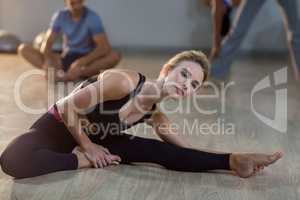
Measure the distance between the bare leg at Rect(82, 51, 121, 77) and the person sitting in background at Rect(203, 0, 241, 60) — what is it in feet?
2.41

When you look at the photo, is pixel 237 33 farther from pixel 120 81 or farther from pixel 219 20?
pixel 120 81

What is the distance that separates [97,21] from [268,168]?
5.69 ft

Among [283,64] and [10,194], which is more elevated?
[10,194]

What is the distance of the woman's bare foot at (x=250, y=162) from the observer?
6.61 feet

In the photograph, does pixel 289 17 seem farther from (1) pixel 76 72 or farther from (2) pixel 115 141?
(2) pixel 115 141

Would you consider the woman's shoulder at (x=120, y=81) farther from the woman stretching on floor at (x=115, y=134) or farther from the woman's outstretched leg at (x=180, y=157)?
the woman's outstretched leg at (x=180, y=157)

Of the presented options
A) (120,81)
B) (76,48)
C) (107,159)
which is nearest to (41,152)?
(107,159)

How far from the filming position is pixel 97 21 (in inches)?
142

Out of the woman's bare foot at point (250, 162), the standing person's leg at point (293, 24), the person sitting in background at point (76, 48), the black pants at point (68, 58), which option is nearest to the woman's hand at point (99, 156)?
the woman's bare foot at point (250, 162)

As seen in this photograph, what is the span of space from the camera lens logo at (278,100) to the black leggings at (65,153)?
72 cm

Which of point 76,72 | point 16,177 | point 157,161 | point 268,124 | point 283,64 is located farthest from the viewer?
point 283,64

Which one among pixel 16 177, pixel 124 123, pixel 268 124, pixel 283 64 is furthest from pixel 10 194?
pixel 283 64

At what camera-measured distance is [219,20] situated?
4.20 metres

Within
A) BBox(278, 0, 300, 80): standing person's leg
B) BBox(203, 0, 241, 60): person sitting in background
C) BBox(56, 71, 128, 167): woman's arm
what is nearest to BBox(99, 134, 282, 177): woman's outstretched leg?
BBox(56, 71, 128, 167): woman's arm
